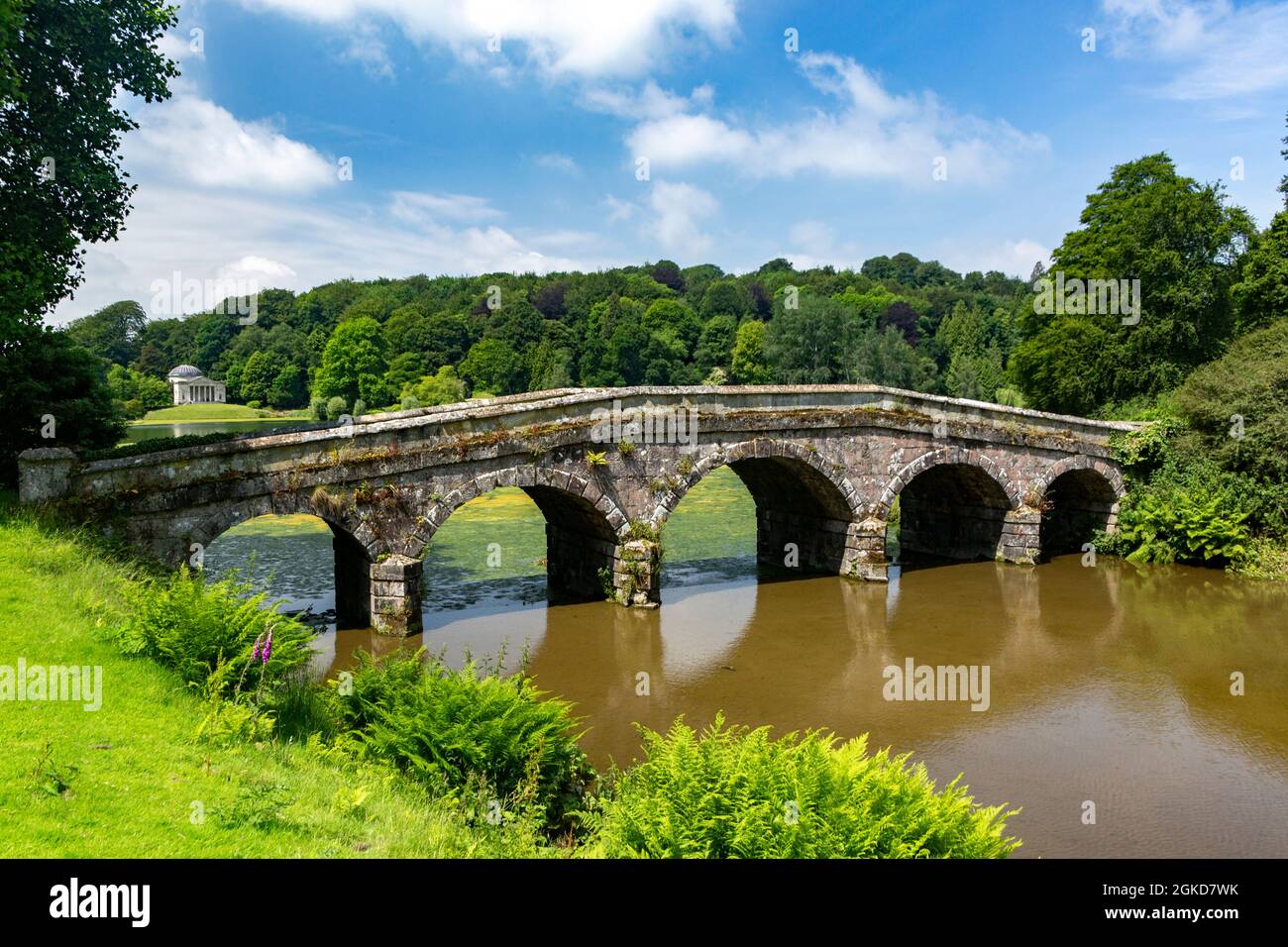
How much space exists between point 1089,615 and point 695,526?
1426 centimetres

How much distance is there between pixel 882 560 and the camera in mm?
23406

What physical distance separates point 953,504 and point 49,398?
24.0m

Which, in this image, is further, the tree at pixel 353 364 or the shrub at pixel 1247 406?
the tree at pixel 353 364

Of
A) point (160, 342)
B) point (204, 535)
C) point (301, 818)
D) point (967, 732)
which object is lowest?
point (967, 732)

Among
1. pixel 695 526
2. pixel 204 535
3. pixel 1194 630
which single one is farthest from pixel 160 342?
pixel 1194 630

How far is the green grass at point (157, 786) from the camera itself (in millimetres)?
6488

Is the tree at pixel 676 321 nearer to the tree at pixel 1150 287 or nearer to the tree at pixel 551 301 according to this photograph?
the tree at pixel 551 301

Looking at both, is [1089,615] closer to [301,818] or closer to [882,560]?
[882,560]

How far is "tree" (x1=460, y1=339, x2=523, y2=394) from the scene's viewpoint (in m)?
79.9

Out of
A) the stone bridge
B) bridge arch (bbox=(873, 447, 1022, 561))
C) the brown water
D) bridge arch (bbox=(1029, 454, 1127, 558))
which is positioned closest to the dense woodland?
bridge arch (bbox=(1029, 454, 1127, 558))

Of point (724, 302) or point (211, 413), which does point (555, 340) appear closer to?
point (724, 302)

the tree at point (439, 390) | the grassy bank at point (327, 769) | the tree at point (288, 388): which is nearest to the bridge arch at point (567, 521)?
the grassy bank at point (327, 769)

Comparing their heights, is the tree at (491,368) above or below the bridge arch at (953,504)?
above

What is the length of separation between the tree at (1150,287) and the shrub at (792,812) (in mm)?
29804
